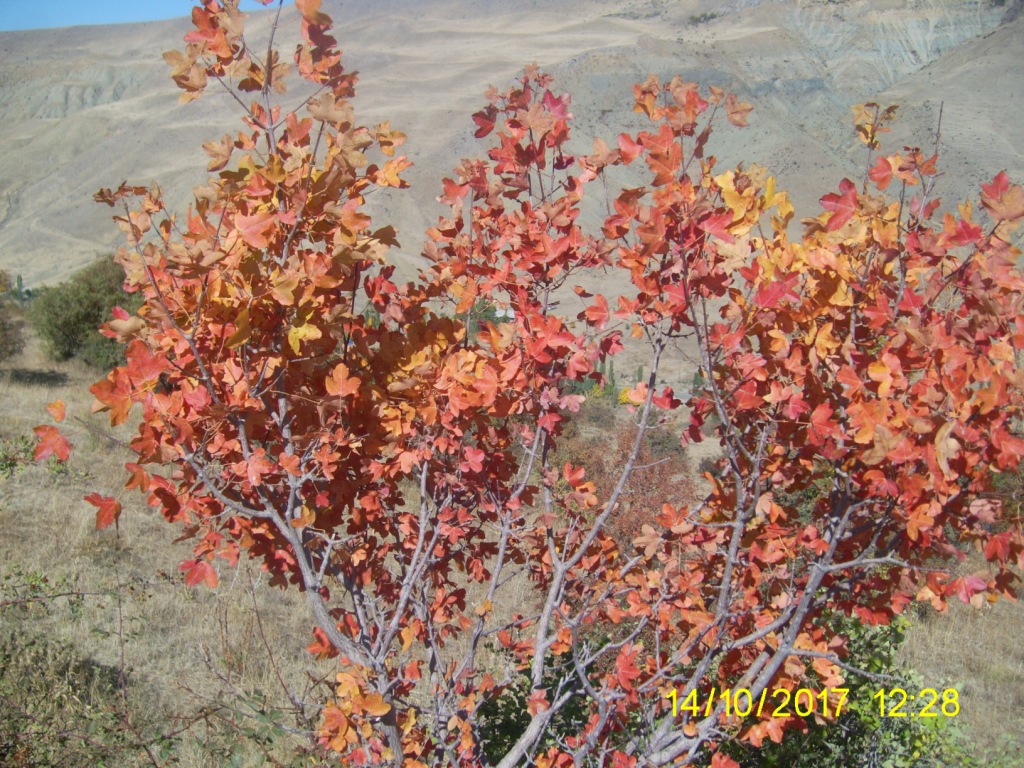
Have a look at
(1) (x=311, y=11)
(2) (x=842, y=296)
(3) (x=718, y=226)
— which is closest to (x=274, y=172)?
(1) (x=311, y=11)

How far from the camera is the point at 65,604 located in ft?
15.4

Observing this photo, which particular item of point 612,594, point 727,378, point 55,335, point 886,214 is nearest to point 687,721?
point 612,594

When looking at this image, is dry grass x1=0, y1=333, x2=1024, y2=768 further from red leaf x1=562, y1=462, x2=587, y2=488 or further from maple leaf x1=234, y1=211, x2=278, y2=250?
maple leaf x1=234, y1=211, x2=278, y2=250

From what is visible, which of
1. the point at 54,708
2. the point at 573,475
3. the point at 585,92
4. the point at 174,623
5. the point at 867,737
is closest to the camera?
the point at 573,475

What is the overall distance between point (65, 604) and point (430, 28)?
84.7 metres

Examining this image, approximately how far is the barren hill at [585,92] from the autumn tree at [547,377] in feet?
92.2

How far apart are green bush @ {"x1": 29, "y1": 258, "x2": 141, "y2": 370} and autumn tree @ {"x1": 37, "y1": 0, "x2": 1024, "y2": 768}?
1198 cm

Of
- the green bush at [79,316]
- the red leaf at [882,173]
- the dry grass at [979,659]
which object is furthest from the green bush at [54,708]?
the green bush at [79,316]

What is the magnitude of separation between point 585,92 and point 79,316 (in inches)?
1506

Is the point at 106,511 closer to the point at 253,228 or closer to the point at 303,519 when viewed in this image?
the point at 303,519

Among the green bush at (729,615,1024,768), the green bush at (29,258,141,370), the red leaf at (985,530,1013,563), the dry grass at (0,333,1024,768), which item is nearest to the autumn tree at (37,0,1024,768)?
the red leaf at (985,530,1013,563)

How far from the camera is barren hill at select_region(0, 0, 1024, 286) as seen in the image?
38.9 m

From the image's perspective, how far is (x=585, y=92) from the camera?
1777 inches

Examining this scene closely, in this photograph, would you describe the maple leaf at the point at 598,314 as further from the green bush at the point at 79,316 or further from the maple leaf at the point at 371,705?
the green bush at the point at 79,316
